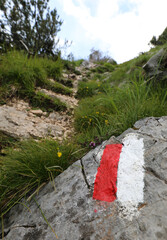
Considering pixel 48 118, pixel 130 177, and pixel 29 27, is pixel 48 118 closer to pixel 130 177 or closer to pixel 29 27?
pixel 130 177

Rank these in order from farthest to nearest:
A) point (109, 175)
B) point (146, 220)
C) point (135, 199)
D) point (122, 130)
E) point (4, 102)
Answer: point (4, 102), point (122, 130), point (109, 175), point (135, 199), point (146, 220)

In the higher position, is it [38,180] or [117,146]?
[117,146]

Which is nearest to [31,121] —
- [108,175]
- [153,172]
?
[108,175]

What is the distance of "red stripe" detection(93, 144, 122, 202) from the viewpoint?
93 cm

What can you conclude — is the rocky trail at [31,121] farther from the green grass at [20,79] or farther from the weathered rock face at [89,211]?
the weathered rock face at [89,211]

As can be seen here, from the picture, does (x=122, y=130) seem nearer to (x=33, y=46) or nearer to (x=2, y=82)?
(x=2, y=82)

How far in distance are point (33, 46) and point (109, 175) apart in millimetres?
6584

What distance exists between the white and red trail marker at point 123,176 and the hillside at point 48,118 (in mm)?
334

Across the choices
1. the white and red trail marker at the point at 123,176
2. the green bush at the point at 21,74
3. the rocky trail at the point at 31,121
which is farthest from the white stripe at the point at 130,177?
the green bush at the point at 21,74

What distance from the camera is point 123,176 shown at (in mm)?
970

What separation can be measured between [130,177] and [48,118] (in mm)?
2250

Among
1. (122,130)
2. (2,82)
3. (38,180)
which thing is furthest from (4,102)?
(122,130)

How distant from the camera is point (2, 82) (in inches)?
120

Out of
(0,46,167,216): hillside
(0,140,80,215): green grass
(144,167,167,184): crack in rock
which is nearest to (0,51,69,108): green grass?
(0,46,167,216): hillside
